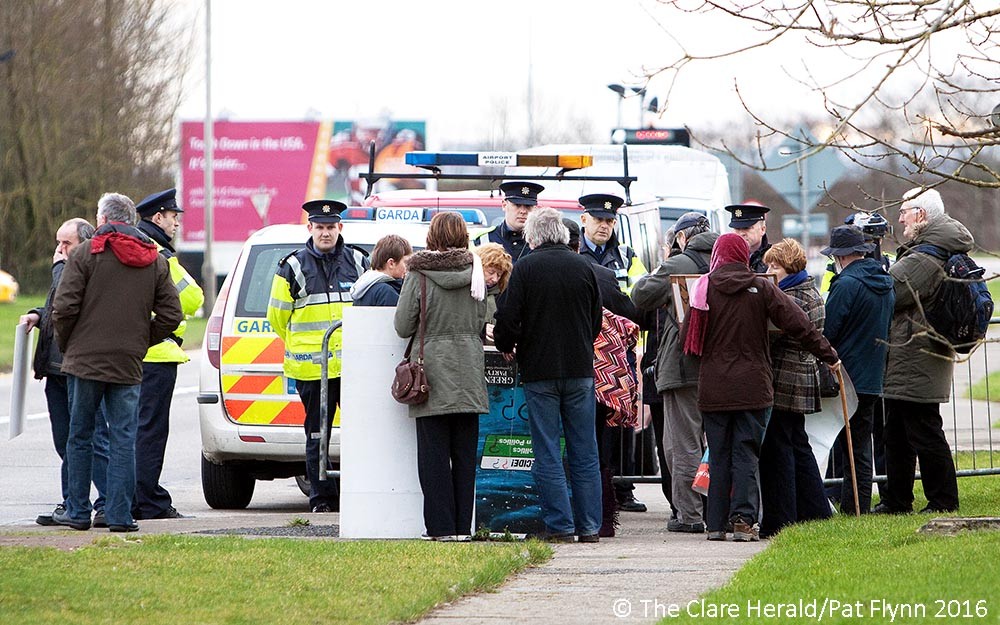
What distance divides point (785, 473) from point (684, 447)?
2.33 ft

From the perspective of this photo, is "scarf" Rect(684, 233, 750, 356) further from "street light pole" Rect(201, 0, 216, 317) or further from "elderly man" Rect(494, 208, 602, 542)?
"street light pole" Rect(201, 0, 216, 317)

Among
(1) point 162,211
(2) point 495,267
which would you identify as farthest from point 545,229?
(1) point 162,211

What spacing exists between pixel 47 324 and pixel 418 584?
12.3ft

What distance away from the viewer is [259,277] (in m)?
10.7

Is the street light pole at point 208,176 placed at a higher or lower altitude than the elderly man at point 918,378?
higher

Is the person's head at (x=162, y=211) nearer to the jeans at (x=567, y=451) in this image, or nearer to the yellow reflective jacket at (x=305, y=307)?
the yellow reflective jacket at (x=305, y=307)

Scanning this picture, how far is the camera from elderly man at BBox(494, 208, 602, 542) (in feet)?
27.9

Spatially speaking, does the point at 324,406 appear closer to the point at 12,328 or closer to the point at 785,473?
the point at 785,473

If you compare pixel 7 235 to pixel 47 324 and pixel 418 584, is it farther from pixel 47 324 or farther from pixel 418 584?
pixel 418 584

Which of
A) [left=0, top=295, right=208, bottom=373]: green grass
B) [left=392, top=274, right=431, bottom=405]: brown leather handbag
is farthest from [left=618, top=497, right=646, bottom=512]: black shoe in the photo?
[left=0, top=295, right=208, bottom=373]: green grass

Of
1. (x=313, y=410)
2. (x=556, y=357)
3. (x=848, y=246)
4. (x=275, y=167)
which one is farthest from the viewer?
(x=275, y=167)

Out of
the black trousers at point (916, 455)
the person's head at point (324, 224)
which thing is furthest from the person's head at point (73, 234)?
the black trousers at point (916, 455)

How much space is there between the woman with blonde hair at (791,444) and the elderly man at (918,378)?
2.29 ft

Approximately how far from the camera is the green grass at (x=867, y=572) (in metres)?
6.11
